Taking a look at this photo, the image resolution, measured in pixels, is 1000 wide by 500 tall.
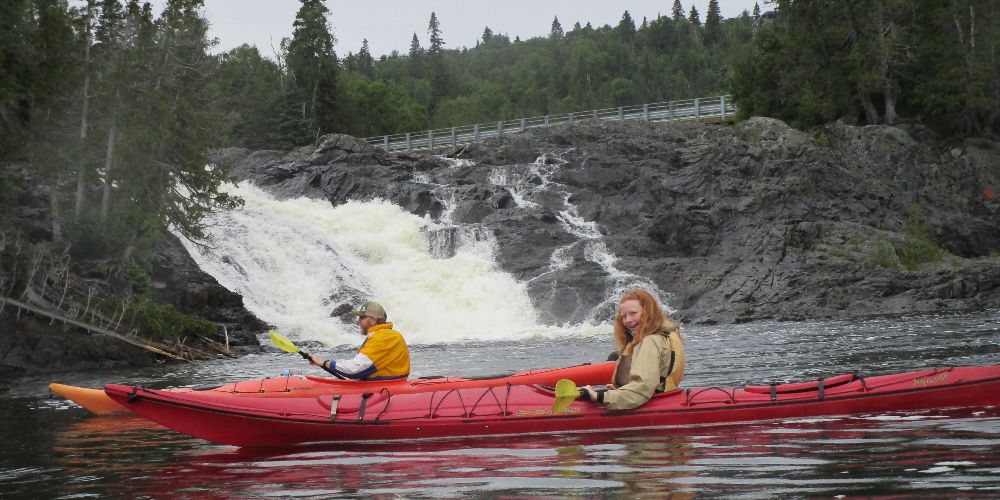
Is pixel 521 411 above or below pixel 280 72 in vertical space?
below

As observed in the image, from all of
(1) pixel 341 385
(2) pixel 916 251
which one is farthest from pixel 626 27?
(1) pixel 341 385

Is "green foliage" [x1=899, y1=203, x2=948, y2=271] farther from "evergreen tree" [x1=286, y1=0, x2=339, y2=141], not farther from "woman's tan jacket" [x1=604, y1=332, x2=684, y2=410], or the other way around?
"evergreen tree" [x1=286, y1=0, x2=339, y2=141]

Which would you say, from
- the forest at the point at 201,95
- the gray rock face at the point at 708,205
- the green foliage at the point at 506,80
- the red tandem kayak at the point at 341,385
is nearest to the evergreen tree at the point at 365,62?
the green foliage at the point at 506,80

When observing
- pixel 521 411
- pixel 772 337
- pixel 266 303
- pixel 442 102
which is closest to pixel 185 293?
pixel 266 303

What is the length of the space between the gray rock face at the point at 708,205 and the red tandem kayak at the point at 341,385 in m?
15.1

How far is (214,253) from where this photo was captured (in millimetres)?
28734

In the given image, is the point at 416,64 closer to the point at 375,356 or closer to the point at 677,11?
the point at 677,11

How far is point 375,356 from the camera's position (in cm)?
997

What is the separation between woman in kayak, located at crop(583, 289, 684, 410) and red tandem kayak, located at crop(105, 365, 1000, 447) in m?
0.16

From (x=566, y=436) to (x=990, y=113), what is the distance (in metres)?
34.8

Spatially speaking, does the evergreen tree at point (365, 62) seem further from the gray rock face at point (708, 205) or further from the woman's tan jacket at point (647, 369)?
the woman's tan jacket at point (647, 369)

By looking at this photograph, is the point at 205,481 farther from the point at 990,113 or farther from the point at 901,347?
the point at 990,113

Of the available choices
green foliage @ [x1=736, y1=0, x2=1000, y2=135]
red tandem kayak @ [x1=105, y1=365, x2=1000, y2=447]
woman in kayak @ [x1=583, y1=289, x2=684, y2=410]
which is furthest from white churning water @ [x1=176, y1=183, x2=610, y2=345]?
woman in kayak @ [x1=583, y1=289, x2=684, y2=410]

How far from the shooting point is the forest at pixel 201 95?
75.5ft
